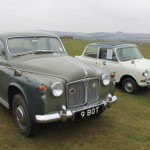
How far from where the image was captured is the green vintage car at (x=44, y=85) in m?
4.39

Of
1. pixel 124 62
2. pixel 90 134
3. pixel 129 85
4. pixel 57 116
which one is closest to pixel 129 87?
pixel 129 85

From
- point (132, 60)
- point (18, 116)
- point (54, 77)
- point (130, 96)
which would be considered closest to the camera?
point (54, 77)

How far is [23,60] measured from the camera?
5.45 meters

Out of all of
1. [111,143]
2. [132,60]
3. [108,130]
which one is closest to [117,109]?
[108,130]

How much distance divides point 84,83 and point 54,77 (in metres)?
0.58

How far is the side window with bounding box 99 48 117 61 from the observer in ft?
29.2

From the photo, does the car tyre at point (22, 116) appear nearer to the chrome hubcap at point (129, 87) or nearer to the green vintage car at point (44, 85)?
the green vintage car at point (44, 85)

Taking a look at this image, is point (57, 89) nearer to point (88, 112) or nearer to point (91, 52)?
point (88, 112)

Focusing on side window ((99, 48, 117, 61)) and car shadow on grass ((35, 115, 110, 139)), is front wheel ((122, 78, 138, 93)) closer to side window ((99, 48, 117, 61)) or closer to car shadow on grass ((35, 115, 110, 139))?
side window ((99, 48, 117, 61))

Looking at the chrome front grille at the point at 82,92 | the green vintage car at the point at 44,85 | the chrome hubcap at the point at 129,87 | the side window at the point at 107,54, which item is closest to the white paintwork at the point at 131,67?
the side window at the point at 107,54

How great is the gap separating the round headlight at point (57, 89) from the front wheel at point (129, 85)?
4370 mm

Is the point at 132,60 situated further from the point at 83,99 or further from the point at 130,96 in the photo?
the point at 83,99

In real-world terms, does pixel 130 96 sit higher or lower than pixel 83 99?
lower

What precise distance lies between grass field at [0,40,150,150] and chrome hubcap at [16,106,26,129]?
24 cm
